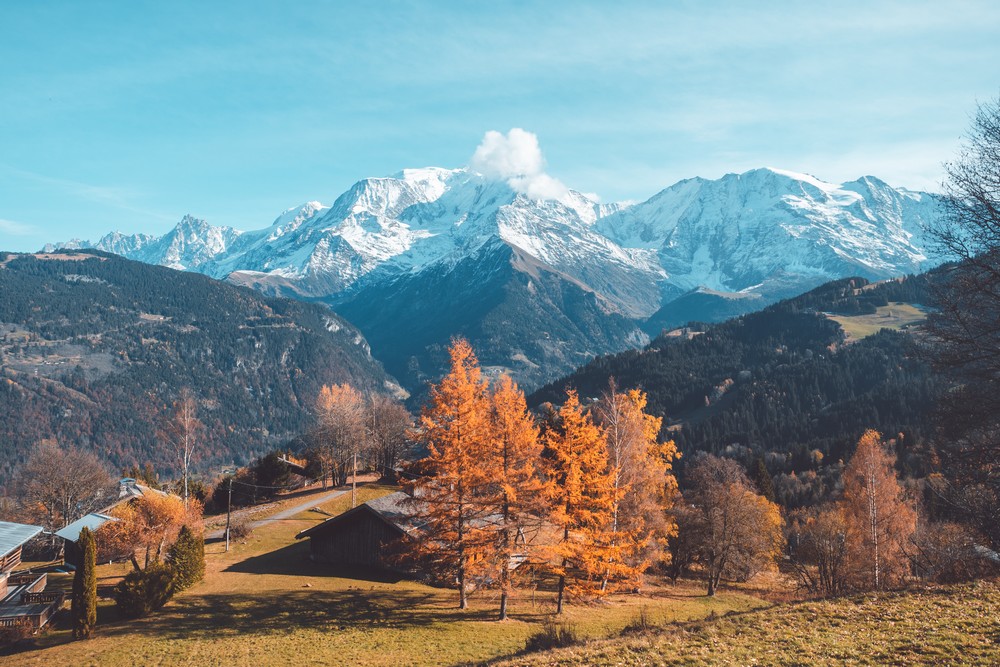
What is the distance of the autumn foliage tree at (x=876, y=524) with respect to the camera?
4341 cm

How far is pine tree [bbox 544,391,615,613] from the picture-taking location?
1194 inches

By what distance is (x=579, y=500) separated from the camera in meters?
30.6

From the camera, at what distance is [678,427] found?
19625 centimetres

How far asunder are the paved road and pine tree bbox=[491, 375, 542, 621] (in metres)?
35.8

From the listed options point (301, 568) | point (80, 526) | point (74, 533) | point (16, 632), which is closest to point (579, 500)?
point (301, 568)

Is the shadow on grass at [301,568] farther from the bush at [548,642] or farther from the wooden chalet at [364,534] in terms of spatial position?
the bush at [548,642]

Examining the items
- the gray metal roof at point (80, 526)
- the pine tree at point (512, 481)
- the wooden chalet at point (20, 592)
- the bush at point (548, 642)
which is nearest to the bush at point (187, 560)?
the wooden chalet at point (20, 592)

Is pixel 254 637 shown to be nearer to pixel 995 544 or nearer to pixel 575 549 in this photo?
pixel 575 549

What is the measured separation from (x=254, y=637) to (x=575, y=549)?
16.8 meters

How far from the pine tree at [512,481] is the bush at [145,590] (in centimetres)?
2042

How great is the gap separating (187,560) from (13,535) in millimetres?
12172

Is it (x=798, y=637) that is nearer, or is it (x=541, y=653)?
(x=798, y=637)

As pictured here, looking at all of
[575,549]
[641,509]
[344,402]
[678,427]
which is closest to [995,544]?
[575,549]

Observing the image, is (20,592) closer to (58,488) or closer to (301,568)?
(301,568)
